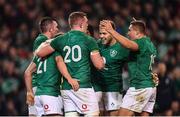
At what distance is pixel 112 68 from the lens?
11320 mm

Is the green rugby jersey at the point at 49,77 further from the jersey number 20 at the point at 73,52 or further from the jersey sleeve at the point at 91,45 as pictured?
the jersey sleeve at the point at 91,45

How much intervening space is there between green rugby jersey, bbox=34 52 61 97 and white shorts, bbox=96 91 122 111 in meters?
1.00

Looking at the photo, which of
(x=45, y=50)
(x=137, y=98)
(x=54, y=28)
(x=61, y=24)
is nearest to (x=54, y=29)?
(x=54, y=28)

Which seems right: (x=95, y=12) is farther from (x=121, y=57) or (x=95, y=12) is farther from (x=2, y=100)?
(x=121, y=57)

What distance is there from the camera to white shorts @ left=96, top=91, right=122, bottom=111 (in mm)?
11375

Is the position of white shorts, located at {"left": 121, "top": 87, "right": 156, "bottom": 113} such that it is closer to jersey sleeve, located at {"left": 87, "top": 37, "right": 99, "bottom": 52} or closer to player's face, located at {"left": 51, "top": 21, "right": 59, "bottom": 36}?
jersey sleeve, located at {"left": 87, "top": 37, "right": 99, "bottom": 52}

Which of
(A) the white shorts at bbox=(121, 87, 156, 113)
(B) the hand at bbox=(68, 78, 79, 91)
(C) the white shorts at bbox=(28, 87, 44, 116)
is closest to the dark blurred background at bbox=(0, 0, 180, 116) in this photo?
(C) the white shorts at bbox=(28, 87, 44, 116)

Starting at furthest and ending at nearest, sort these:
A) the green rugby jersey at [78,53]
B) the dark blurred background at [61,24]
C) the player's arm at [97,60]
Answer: the dark blurred background at [61,24] → the green rugby jersey at [78,53] → the player's arm at [97,60]

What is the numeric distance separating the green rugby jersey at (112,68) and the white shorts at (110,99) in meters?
0.08

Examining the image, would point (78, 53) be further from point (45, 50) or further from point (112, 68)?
point (112, 68)

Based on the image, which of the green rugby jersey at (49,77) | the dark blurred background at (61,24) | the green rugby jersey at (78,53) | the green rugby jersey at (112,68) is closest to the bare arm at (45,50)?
the green rugby jersey at (49,77)

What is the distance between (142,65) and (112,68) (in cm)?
59

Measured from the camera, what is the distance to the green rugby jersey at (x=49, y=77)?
10.6 meters

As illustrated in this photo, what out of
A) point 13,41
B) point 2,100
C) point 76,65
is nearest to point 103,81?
point 76,65
